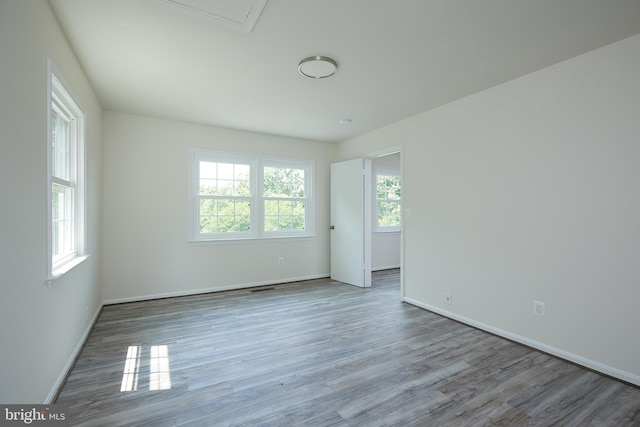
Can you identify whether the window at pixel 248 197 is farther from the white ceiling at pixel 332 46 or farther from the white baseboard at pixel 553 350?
the white baseboard at pixel 553 350

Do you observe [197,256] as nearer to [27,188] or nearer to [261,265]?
[261,265]

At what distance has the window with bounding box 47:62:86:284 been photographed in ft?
7.44

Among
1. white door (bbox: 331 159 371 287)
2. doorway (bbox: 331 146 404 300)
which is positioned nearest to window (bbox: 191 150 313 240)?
white door (bbox: 331 159 371 287)

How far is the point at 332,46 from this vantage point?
2.32 metres

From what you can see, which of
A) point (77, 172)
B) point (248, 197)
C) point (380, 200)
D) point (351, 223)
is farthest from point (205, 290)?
point (380, 200)

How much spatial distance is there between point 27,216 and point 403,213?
3.69 meters

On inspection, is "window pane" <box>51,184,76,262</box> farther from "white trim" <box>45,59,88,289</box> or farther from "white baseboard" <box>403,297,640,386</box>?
"white baseboard" <box>403,297,640,386</box>

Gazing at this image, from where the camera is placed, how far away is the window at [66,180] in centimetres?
227

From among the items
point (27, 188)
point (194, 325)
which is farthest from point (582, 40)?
point (194, 325)

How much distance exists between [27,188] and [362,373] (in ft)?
7.94

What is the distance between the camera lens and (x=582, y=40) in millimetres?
2207

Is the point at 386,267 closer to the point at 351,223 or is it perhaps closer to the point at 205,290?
the point at 351,223

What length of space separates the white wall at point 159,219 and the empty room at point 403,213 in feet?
0.09

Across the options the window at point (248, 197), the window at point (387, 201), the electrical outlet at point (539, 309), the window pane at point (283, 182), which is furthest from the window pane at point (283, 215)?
the electrical outlet at point (539, 309)
